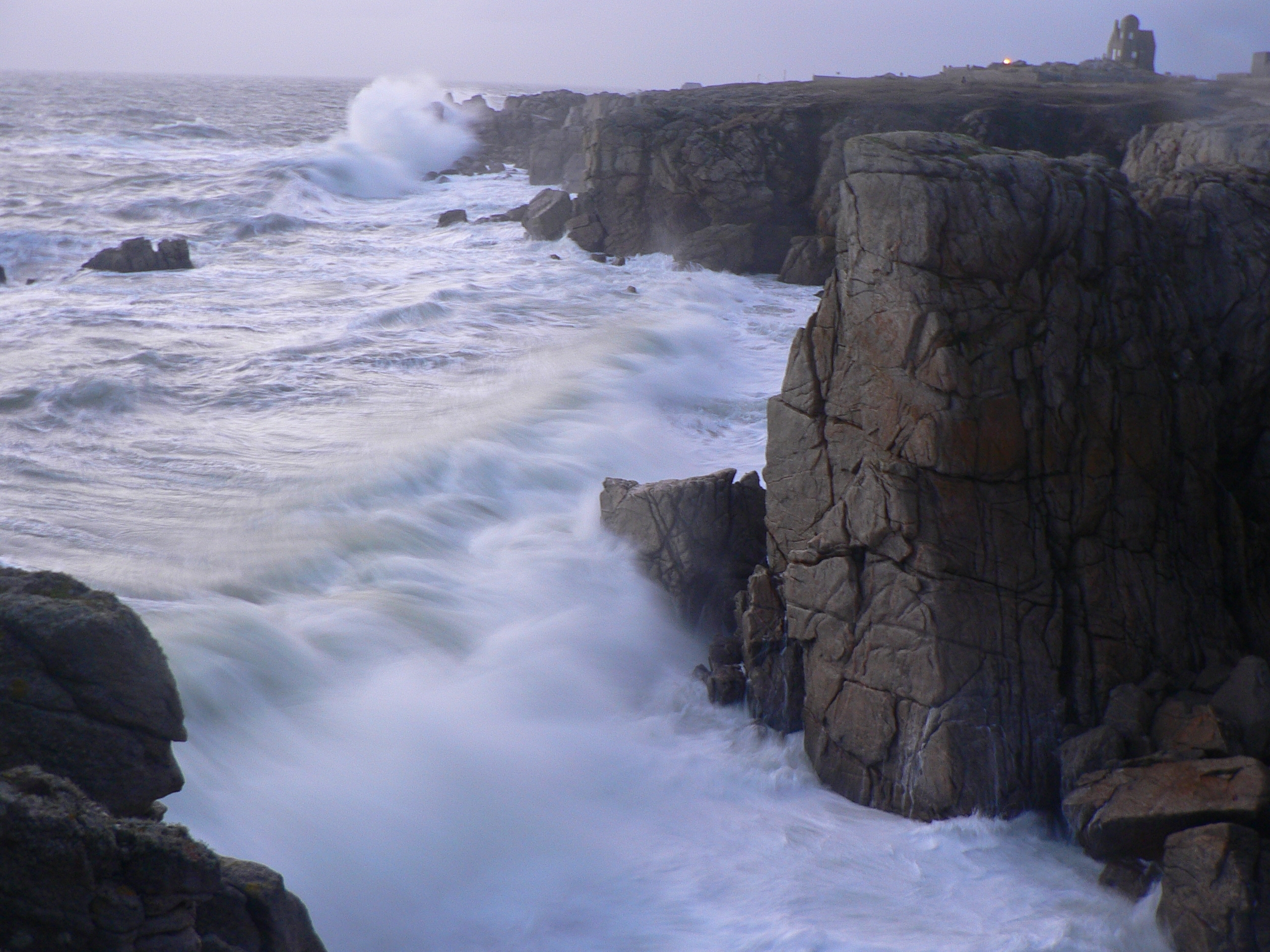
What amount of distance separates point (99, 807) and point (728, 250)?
22.3m

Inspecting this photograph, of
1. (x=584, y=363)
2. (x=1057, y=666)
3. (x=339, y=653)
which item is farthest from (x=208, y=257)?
(x=1057, y=666)

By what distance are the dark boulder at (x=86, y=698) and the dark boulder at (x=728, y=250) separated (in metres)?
21.3

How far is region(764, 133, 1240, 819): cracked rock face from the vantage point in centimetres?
629

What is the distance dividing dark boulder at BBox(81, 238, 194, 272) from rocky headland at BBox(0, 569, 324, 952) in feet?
67.3

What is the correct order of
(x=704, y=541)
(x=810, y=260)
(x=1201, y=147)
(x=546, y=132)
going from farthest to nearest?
(x=546, y=132) → (x=810, y=260) → (x=1201, y=147) → (x=704, y=541)

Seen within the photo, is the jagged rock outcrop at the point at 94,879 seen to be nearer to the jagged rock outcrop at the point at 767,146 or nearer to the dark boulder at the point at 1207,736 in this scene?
the dark boulder at the point at 1207,736

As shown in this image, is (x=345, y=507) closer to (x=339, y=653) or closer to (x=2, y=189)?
(x=339, y=653)

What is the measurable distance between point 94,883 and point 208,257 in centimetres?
2399

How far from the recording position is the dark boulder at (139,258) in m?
22.0

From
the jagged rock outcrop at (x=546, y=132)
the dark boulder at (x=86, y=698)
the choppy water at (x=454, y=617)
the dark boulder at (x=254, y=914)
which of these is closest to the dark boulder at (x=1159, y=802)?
the choppy water at (x=454, y=617)

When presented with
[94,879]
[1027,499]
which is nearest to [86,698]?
[94,879]

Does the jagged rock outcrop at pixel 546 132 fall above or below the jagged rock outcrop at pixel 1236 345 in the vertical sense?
above

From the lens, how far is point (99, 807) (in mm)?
3207

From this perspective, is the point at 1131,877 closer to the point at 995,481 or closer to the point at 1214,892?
the point at 1214,892
